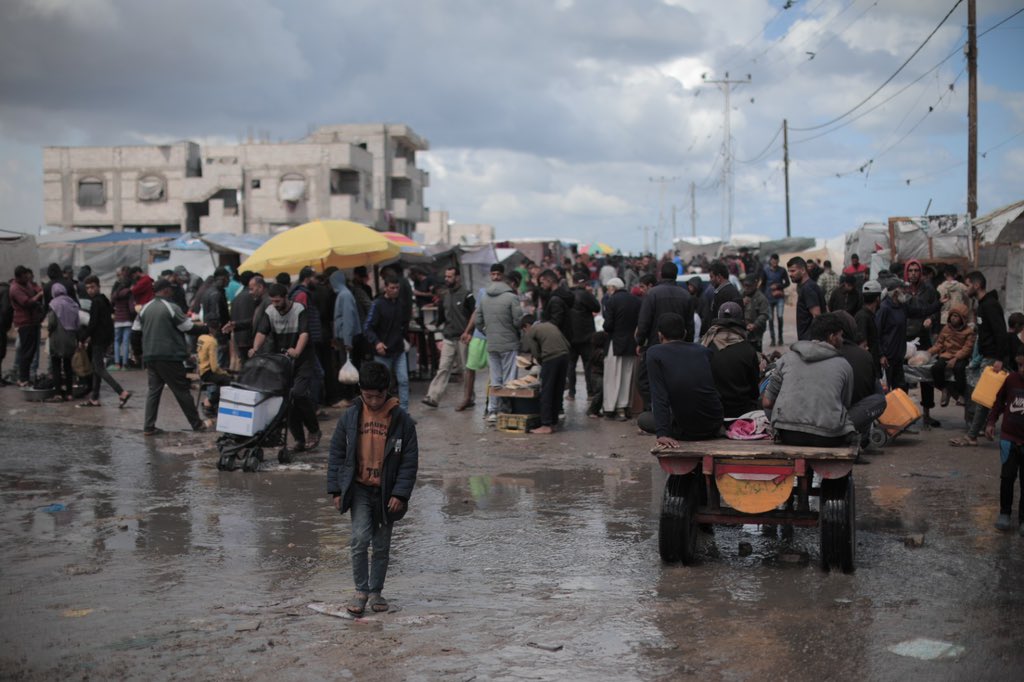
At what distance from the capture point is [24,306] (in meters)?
16.6

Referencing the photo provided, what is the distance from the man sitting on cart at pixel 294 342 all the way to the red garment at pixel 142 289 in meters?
7.86

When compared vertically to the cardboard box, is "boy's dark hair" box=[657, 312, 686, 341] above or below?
above

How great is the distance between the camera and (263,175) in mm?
62281

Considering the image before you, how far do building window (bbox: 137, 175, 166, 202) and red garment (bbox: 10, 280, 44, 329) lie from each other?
49433 mm

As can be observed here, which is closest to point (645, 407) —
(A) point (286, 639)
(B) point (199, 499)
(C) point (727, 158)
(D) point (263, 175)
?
(B) point (199, 499)

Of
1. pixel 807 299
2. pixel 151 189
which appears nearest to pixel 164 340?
pixel 807 299

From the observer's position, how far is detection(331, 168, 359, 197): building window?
63875 mm

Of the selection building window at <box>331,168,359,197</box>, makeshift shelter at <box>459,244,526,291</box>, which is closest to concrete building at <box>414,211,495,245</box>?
building window at <box>331,168,359,197</box>

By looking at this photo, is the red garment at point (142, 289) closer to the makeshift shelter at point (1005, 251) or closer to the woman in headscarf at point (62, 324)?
the woman in headscarf at point (62, 324)

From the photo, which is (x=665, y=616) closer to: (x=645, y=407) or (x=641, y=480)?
(x=641, y=480)

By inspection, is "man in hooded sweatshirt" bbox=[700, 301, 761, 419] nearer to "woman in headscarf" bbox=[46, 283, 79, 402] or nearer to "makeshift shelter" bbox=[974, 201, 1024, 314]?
"woman in headscarf" bbox=[46, 283, 79, 402]

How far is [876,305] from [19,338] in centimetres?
1389

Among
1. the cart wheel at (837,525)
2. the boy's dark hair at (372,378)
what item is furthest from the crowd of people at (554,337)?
the boy's dark hair at (372,378)

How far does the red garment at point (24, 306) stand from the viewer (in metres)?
16.4
